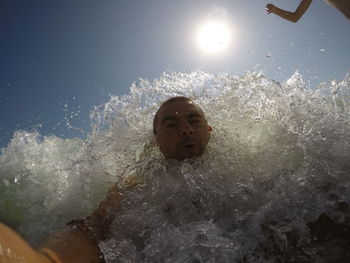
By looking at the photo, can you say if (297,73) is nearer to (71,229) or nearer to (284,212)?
(284,212)

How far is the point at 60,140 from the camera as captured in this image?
23.1 feet

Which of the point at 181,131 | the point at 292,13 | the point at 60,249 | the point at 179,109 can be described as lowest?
the point at 60,249

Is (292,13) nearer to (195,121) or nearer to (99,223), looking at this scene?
(195,121)

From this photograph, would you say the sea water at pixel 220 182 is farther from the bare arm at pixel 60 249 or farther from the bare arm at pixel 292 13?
the bare arm at pixel 292 13

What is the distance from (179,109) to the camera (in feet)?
12.4

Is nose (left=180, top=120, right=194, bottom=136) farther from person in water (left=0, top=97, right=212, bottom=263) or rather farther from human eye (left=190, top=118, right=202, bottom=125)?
human eye (left=190, top=118, right=202, bottom=125)

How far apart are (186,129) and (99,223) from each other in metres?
1.44

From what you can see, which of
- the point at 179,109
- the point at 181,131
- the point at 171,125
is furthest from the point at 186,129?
the point at 179,109

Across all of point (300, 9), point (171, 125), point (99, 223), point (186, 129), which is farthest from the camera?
point (300, 9)

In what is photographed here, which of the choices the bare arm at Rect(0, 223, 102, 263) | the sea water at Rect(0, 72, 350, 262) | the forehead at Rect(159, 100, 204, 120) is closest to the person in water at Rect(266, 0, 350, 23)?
the sea water at Rect(0, 72, 350, 262)

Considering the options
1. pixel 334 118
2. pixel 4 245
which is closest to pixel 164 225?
pixel 4 245

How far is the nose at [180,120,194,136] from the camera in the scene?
343 centimetres

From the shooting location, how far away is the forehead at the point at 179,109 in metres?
3.74

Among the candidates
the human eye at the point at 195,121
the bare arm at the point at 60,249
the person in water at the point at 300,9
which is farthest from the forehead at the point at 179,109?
the bare arm at the point at 60,249
